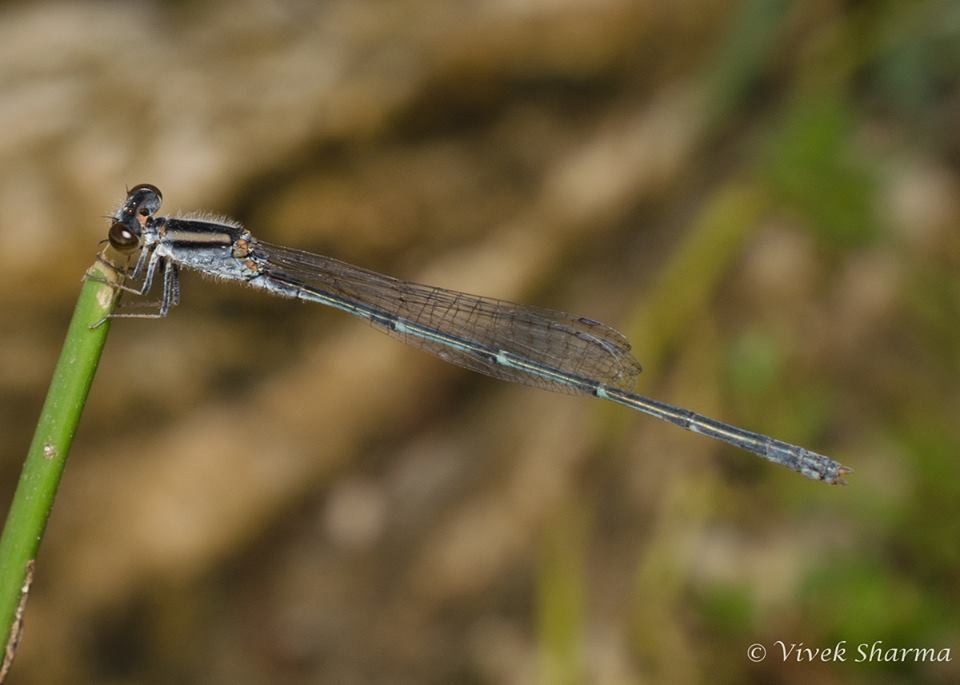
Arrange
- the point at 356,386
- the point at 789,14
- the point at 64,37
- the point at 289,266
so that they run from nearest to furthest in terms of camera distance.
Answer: the point at 289,266 → the point at 64,37 → the point at 356,386 → the point at 789,14

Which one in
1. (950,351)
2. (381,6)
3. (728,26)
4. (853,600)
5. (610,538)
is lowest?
(853,600)

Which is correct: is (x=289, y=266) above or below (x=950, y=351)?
below

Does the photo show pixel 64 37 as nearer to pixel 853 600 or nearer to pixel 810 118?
pixel 810 118

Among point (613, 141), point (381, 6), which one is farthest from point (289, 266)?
point (613, 141)

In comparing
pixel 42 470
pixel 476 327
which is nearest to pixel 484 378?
pixel 476 327

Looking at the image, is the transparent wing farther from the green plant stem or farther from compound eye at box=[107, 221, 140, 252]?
the green plant stem
